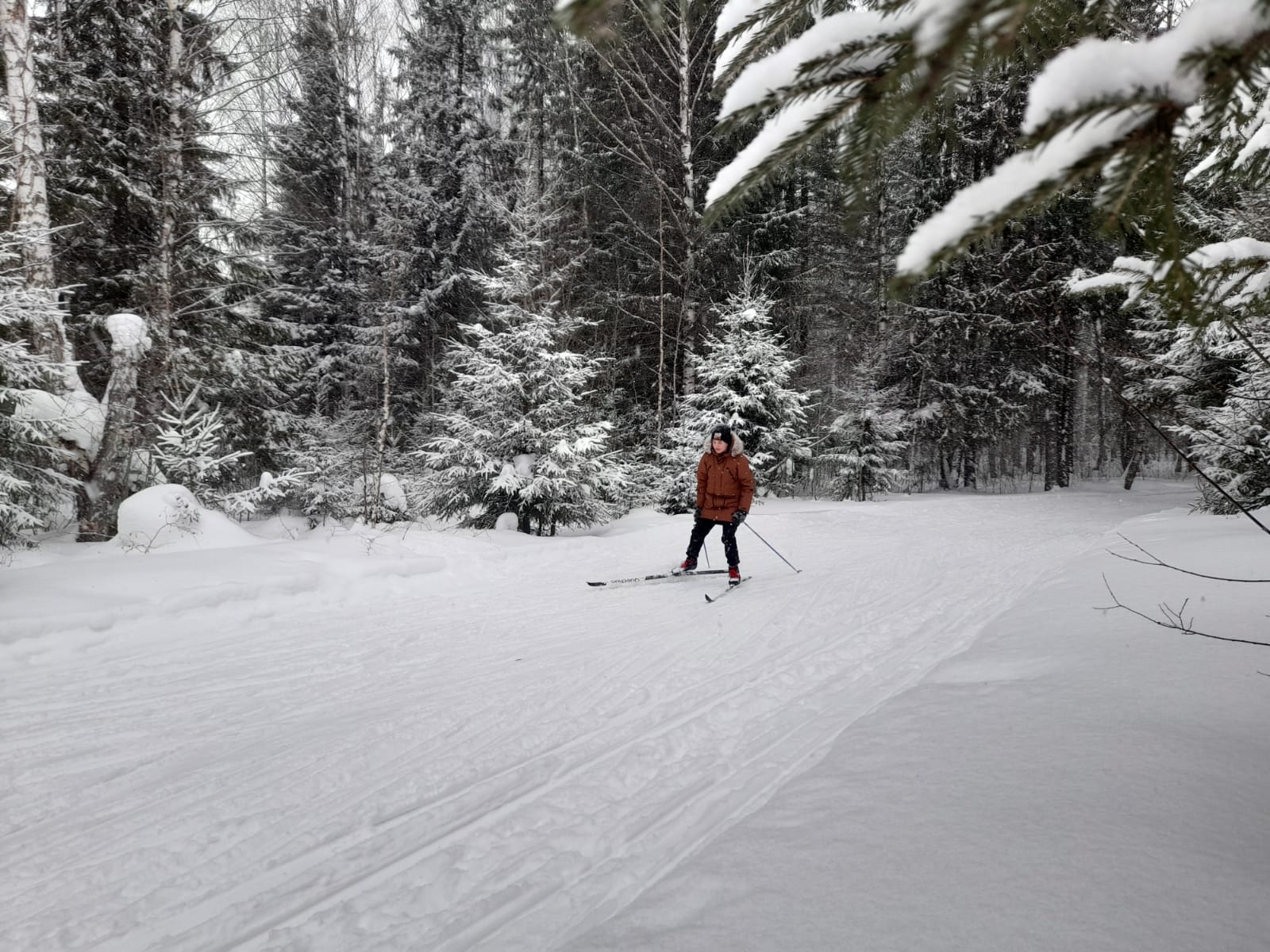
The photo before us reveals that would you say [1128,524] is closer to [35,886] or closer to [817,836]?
[817,836]

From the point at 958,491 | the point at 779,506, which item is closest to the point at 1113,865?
the point at 779,506

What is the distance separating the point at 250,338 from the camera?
41.9 feet

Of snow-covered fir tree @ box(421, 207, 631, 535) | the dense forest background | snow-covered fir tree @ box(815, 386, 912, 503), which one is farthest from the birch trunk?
snow-covered fir tree @ box(815, 386, 912, 503)

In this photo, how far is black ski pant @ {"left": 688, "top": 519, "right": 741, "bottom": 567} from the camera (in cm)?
727

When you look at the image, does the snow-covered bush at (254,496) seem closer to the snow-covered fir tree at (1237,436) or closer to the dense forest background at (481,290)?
the dense forest background at (481,290)

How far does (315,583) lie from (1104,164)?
7.39 metres

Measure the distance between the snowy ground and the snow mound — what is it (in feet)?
4.75

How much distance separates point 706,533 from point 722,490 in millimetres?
574

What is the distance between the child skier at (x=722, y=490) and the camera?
303 inches

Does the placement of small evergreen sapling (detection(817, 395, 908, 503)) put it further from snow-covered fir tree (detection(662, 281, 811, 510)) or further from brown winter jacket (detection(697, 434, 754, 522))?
brown winter jacket (detection(697, 434, 754, 522))

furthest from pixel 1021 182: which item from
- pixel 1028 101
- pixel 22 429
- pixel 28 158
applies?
pixel 28 158

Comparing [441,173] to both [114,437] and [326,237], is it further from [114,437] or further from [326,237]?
[114,437]

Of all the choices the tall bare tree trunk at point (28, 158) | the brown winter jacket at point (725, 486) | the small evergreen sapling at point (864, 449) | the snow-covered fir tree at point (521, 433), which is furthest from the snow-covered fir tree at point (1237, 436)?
the tall bare tree trunk at point (28, 158)

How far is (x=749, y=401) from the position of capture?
15.7 metres
